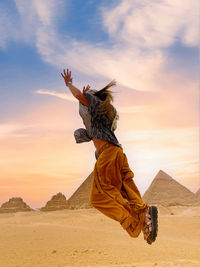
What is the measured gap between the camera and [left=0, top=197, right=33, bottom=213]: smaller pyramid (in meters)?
44.9

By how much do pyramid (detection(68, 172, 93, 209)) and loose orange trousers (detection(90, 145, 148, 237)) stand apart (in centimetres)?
3833

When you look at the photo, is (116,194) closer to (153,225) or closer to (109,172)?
(109,172)

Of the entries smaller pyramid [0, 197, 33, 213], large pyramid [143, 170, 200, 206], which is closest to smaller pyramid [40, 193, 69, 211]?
smaller pyramid [0, 197, 33, 213]

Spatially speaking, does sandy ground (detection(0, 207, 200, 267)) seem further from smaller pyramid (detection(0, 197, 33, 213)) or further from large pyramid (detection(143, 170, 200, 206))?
large pyramid (detection(143, 170, 200, 206))

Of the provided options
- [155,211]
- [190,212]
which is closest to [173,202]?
[190,212]

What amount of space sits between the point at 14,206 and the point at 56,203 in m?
5.72

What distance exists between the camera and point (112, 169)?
4031mm

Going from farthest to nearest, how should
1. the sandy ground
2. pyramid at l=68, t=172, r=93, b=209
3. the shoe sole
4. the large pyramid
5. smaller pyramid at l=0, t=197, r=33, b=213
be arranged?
1. the large pyramid
2. smaller pyramid at l=0, t=197, r=33, b=213
3. pyramid at l=68, t=172, r=93, b=209
4. the sandy ground
5. the shoe sole

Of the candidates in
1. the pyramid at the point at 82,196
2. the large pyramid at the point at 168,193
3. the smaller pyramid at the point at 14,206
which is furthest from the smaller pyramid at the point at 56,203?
the large pyramid at the point at 168,193

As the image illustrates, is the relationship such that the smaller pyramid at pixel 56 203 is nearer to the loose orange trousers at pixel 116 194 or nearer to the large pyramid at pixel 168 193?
the large pyramid at pixel 168 193

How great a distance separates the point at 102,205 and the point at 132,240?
29.1 ft

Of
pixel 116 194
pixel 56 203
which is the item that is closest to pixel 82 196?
pixel 56 203

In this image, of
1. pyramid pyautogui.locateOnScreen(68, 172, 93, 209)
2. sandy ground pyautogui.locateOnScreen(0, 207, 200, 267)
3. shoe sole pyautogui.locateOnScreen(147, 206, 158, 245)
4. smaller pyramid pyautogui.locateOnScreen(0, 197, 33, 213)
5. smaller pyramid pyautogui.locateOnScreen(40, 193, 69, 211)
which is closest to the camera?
shoe sole pyautogui.locateOnScreen(147, 206, 158, 245)

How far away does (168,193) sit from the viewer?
5022 centimetres
